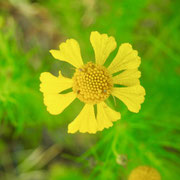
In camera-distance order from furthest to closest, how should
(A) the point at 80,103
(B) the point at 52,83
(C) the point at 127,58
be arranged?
(A) the point at 80,103 → (B) the point at 52,83 → (C) the point at 127,58

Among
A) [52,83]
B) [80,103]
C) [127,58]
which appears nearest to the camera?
[127,58]

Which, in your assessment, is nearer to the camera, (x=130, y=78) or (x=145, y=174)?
(x=130, y=78)

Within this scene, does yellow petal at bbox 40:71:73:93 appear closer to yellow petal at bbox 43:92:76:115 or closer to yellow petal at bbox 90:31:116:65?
yellow petal at bbox 43:92:76:115

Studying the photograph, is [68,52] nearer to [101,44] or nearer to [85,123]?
[101,44]

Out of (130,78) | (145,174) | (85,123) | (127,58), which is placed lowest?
(145,174)

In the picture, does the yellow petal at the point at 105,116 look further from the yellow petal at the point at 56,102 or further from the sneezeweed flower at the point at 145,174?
the sneezeweed flower at the point at 145,174

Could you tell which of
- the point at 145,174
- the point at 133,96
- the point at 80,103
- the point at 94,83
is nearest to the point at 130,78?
the point at 133,96
